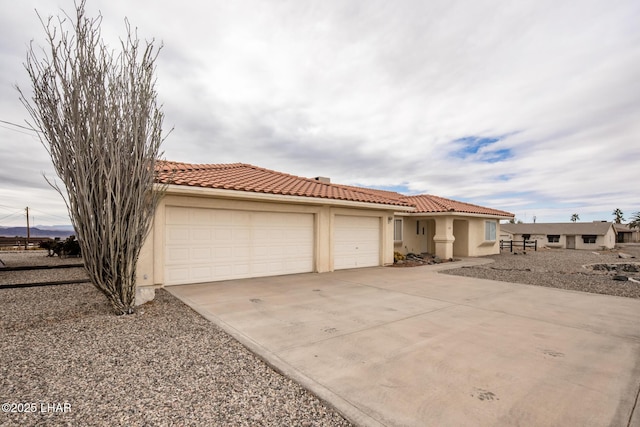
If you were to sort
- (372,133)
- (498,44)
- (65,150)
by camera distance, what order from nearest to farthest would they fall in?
(65,150) → (498,44) → (372,133)

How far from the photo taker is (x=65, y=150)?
5.39m

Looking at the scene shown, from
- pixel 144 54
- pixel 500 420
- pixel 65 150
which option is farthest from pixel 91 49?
pixel 500 420

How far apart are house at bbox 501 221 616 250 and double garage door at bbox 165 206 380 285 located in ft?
139

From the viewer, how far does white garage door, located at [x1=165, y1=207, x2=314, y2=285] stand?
8.89 meters

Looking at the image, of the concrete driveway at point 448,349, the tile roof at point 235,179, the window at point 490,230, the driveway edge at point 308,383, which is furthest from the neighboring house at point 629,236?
the driveway edge at point 308,383

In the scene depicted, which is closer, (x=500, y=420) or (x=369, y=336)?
(x=500, y=420)

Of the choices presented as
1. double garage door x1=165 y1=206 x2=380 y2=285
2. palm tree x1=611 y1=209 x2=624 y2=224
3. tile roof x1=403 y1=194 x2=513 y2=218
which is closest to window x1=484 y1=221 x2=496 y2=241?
tile roof x1=403 y1=194 x2=513 y2=218

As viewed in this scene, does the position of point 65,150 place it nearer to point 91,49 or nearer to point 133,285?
point 91,49

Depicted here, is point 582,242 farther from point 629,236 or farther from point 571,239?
point 629,236

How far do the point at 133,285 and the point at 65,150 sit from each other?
2810 millimetres

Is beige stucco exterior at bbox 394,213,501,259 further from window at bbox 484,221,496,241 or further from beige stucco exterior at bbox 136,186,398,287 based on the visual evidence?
beige stucco exterior at bbox 136,186,398,287

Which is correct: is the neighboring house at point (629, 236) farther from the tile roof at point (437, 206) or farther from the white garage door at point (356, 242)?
the white garage door at point (356, 242)

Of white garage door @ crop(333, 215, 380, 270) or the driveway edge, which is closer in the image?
the driveway edge

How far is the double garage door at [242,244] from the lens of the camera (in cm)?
891
